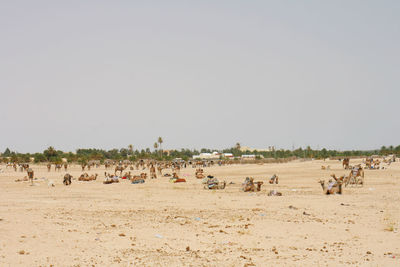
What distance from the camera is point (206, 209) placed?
17750 millimetres

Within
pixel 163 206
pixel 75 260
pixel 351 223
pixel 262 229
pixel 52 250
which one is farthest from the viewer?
pixel 163 206

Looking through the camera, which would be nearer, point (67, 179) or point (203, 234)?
point (203, 234)

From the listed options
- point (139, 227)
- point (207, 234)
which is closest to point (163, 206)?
point (139, 227)

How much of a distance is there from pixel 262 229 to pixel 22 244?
6.92 metres

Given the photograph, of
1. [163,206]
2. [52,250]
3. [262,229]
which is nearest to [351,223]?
[262,229]

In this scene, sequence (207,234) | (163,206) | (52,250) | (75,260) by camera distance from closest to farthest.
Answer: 1. (75,260)
2. (52,250)
3. (207,234)
4. (163,206)

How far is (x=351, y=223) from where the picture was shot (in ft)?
46.5

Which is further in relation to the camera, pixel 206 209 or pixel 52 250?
pixel 206 209

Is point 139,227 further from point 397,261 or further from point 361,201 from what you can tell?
point 361,201

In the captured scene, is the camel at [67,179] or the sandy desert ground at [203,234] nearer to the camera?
the sandy desert ground at [203,234]

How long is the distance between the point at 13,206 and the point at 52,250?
29.2ft

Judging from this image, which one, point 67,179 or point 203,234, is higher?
point 67,179

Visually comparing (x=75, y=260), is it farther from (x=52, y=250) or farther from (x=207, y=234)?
(x=207, y=234)

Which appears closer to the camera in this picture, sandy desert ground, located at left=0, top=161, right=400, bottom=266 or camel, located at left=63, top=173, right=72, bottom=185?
sandy desert ground, located at left=0, top=161, right=400, bottom=266
